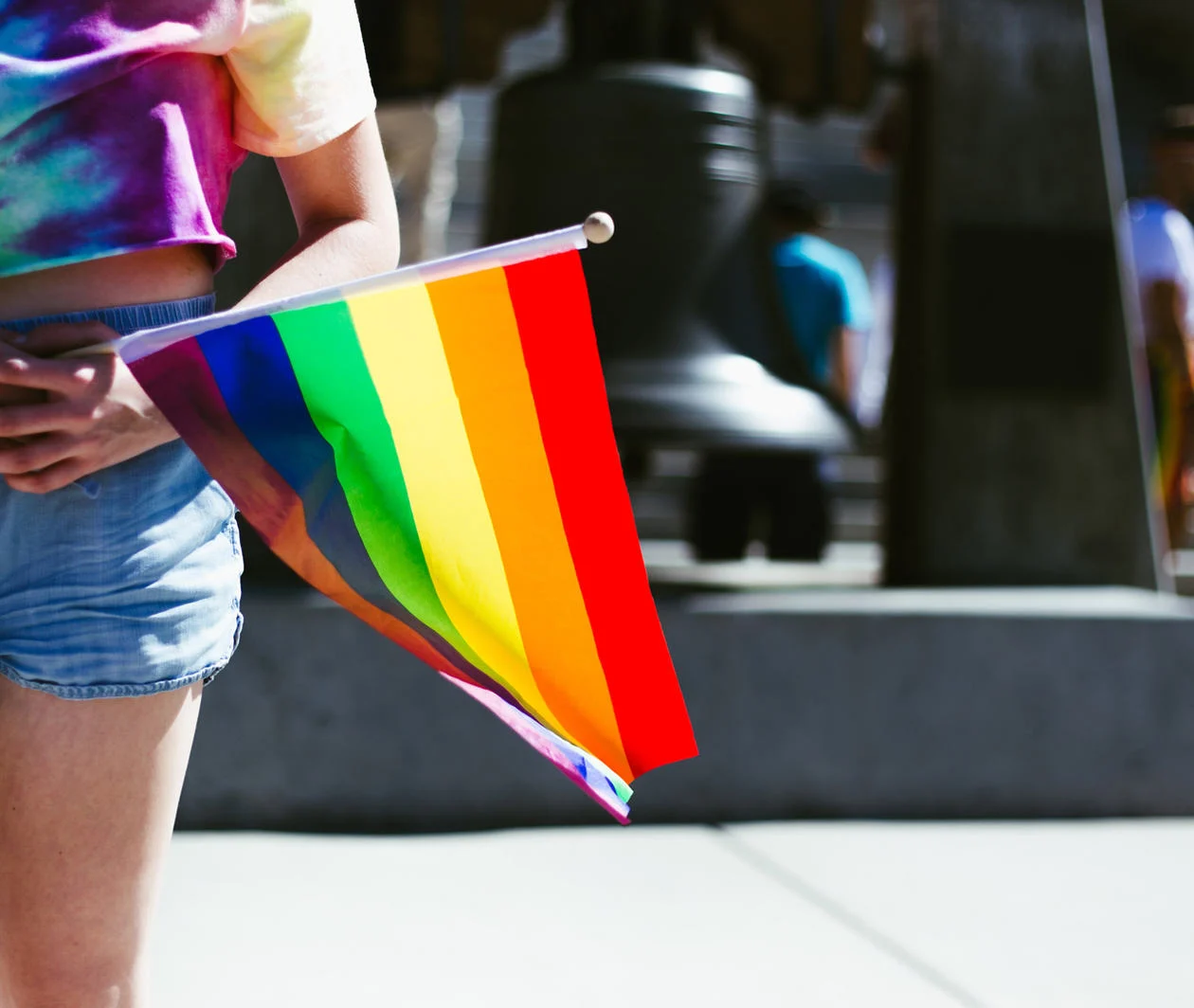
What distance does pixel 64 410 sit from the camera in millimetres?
1109

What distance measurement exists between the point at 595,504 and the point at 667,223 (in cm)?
214

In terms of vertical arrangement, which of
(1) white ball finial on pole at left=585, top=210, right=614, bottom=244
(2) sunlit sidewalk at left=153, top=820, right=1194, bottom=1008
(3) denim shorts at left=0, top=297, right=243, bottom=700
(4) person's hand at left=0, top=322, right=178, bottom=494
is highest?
(1) white ball finial on pole at left=585, top=210, right=614, bottom=244

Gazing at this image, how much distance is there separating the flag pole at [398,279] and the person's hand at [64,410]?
4cm

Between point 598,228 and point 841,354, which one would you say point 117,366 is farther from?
point 841,354

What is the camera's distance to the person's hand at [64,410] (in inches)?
43.6

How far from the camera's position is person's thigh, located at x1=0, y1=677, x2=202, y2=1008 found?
122 cm

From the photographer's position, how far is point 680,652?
3385 mm

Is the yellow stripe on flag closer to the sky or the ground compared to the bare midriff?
closer to the ground

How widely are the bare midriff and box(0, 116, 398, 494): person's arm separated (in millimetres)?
43

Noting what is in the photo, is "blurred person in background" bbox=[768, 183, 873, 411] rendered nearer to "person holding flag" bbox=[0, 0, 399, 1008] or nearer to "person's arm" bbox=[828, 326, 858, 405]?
"person's arm" bbox=[828, 326, 858, 405]

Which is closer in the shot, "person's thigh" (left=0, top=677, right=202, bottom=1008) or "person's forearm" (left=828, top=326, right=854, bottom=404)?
"person's thigh" (left=0, top=677, right=202, bottom=1008)

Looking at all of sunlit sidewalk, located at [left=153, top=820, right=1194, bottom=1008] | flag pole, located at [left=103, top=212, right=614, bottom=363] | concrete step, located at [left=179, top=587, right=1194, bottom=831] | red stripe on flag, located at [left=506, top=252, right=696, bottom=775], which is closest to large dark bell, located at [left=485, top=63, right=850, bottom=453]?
concrete step, located at [left=179, top=587, right=1194, bottom=831]

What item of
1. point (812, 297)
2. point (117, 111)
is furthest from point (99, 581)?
point (812, 297)

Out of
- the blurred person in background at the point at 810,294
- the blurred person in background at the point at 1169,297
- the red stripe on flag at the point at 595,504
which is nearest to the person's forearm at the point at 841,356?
the blurred person in background at the point at 810,294
